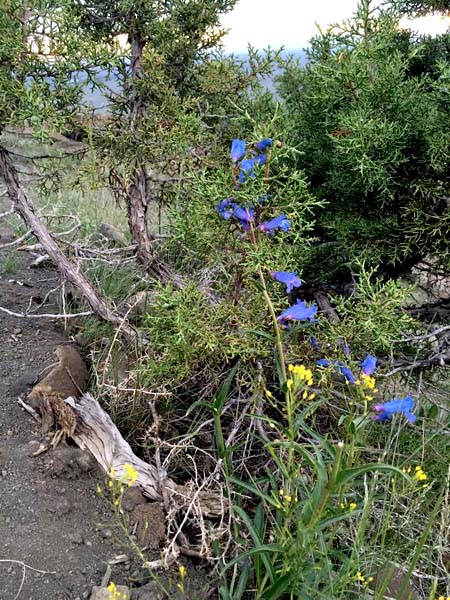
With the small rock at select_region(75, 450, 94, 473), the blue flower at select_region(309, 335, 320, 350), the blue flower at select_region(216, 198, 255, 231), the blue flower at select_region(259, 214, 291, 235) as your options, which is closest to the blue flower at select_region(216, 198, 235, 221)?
the blue flower at select_region(216, 198, 255, 231)

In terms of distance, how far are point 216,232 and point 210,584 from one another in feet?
3.40

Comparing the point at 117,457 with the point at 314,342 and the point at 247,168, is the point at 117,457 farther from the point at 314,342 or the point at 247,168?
the point at 247,168

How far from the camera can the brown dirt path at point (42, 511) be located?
5.55ft

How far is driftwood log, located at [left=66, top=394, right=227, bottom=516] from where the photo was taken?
1.93 metres

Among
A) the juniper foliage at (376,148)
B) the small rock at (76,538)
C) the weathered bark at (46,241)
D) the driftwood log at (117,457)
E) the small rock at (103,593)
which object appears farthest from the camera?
the weathered bark at (46,241)

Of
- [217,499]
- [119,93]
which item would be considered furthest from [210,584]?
[119,93]

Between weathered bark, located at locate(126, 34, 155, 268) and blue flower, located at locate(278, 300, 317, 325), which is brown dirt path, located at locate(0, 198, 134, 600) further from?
blue flower, located at locate(278, 300, 317, 325)

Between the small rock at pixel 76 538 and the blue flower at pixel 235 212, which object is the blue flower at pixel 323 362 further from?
the small rock at pixel 76 538

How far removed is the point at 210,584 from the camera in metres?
1.78

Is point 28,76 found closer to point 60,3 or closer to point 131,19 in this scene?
point 60,3

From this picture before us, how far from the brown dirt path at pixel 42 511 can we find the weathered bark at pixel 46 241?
0.34 metres

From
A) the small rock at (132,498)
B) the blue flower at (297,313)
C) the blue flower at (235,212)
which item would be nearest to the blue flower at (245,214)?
the blue flower at (235,212)

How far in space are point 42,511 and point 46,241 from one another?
103cm

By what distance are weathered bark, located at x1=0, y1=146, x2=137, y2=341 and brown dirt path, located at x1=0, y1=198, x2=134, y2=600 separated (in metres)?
0.34
